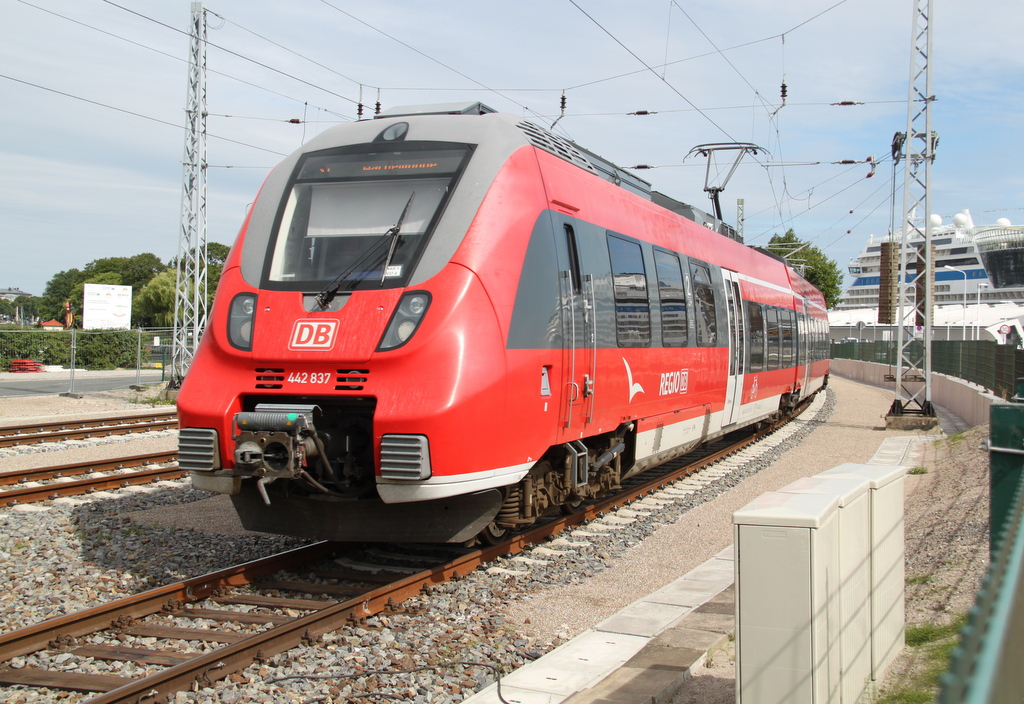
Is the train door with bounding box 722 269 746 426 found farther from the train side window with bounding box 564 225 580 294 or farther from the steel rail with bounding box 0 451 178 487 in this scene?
the steel rail with bounding box 0 451 178 487

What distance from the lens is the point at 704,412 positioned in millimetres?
11156

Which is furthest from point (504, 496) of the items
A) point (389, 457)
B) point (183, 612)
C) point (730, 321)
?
point (730, 321)

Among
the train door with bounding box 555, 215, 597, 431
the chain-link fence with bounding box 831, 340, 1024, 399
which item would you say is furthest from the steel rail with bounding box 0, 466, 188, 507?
the chain-link fence with bounding box 831, 340, 1024, 399

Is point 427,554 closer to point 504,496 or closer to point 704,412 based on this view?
point 504,496

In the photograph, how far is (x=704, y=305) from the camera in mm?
11125

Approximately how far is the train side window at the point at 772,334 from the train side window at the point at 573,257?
8.51 meters

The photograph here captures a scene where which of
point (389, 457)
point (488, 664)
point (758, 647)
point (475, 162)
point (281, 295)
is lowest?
point (488, 664)

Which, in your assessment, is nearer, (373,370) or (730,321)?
(373,370)

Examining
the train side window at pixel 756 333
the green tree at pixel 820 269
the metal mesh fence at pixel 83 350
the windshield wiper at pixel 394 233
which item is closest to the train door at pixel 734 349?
the train side window at pixel 756 333

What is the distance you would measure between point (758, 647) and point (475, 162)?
4.22 m

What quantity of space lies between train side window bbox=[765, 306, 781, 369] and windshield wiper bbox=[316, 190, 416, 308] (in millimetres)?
9957

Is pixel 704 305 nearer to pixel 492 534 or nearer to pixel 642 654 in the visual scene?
pixel 492 534

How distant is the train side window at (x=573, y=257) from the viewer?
7.31 meters

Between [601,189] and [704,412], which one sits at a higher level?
[601,189]
